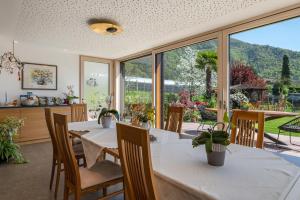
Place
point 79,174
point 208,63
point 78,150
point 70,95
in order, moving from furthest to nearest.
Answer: point 70,95, point 208,63, point 78,150, point 79,174

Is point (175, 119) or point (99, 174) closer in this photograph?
point (99, 174)

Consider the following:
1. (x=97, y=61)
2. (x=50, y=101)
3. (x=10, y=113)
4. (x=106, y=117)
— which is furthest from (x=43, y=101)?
(x=106, y=117)

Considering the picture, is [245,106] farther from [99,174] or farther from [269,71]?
[99,174]

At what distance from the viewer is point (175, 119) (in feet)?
9.16

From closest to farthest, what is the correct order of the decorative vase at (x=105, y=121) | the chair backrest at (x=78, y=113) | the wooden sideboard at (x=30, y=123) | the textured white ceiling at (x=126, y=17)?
the textured white ceiling at (x=126, y=17)
the decorative vase at (x=105, y=121)
the chair backrest at (x=78, y=113)
the wooden sideboard at (x=30, y=123)

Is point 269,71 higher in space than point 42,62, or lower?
lower

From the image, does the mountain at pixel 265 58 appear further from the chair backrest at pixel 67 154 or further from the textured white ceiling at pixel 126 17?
the chair backrest at pixel 67 154

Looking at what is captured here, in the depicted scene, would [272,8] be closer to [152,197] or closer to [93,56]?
[152,197]

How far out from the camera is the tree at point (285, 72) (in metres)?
2.77

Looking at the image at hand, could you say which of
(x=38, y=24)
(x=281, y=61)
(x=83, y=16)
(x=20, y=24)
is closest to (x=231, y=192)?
(x=281, y=61)

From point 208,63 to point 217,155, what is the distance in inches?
108

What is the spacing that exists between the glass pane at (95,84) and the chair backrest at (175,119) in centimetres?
349

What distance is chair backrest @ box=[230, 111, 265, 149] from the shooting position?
1.96 metres

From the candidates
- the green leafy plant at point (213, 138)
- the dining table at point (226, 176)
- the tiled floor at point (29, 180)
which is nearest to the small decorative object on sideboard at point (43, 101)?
the tiled floor at point (29, 180)
